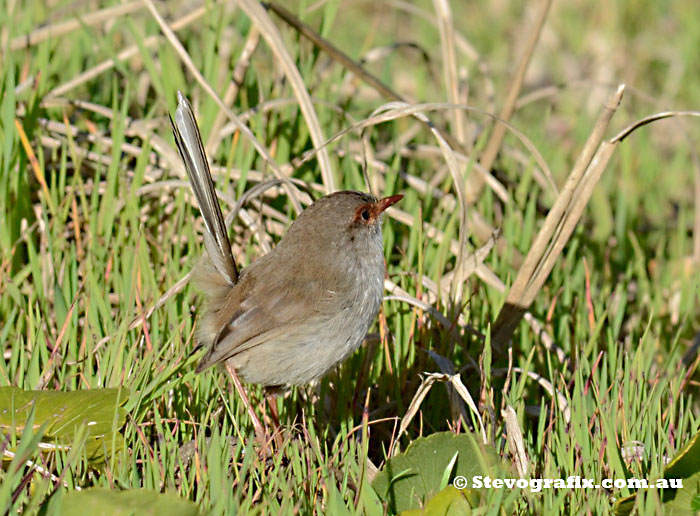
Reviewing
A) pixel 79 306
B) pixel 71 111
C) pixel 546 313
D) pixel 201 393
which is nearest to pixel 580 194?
pixel 546 313

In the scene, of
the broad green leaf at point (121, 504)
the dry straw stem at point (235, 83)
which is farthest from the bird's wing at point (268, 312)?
the dry straw stem at point (235, 83)

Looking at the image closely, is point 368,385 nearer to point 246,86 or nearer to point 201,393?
point 201,393

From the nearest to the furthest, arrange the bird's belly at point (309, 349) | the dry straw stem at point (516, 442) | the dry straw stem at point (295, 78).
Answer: the dry straw stem at point (516, 442) → the bird's belly at point (309, 349) → the dry straw stem at point (295, 78)

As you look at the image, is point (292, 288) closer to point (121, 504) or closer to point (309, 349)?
point (309, 349)

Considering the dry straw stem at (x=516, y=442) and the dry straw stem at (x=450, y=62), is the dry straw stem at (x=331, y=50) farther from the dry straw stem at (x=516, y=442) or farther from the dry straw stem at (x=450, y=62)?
the dry straw stem at (x=516, y=442)

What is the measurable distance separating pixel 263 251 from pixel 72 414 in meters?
1.48

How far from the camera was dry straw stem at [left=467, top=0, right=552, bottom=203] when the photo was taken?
4402 millimetres

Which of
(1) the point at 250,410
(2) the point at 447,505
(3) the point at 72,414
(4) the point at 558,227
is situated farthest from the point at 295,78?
(2) the point at 447,505

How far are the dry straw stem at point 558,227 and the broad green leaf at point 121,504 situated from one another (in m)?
1.74

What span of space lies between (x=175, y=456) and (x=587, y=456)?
1.32m

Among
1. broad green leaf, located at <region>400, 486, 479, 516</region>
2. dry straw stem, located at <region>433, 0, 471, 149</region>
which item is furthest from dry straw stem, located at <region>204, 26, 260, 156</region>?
broad green leaf, located at <region>400, 486, 479, 516</region>

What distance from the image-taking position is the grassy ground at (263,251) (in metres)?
3.00

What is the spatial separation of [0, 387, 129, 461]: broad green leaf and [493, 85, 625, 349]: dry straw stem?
5.21 ft

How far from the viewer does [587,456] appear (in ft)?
9.90
